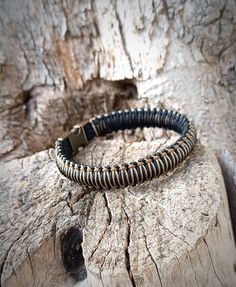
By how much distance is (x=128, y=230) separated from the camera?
110 cm

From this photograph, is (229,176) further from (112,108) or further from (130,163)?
(112,108)

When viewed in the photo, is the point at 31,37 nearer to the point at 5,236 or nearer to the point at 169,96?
the point at 169,96

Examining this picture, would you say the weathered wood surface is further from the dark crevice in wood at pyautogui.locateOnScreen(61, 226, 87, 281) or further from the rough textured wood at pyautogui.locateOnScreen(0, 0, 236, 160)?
the rough textured wood at pyautogui.locateOnScreen(0, 0, 236, 160)

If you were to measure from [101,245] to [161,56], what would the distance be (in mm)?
1049

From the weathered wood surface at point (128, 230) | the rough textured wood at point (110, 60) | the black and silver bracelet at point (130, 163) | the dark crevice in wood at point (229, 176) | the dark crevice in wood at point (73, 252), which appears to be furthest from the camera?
the rough textured wood at point (110, 60)

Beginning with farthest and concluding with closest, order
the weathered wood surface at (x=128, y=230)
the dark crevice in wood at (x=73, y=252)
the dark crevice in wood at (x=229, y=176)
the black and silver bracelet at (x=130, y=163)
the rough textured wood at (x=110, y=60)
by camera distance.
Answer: the rough textured wood at (x=110, y=60) → the dark crevice in wood at (x=229, y=176) → the black and silver bracelet at (x=130, y=163) → the dark crevice in wood at (x=73, y=252) → the weathered wood surface at (x=128, y=230)

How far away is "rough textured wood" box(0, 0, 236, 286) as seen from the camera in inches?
42.3

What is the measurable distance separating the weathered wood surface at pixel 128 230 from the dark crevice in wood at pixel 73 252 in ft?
0.04

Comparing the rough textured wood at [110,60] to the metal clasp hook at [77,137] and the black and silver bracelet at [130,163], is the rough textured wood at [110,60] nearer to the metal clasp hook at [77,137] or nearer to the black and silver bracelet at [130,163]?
the black and silver bracelet at [130,163]

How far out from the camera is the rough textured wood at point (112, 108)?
1073 millimetres

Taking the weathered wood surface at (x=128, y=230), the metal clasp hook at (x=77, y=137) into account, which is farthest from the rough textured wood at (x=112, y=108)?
the metal clasp hook at (x=77, y=137)

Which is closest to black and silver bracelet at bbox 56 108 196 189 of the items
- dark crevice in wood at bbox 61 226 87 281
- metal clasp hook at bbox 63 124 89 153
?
metal clasp hook at bbox 63 124 89 153

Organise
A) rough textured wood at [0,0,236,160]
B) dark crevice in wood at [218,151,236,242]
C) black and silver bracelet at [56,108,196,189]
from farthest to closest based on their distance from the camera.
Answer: rough textured wood at [0,0,236,160] → dark crevice in wood at [218,151,236,242] → black and silver bracelet at [56,108,196,189]

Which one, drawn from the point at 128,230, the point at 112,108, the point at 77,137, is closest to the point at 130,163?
the point at 128,230
